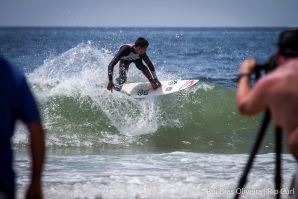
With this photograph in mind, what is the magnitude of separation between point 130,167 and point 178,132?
418cm

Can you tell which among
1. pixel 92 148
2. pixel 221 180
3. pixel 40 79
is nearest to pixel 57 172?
pixel 221 180

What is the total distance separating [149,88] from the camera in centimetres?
1119

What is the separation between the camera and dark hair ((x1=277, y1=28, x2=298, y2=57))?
231 cm


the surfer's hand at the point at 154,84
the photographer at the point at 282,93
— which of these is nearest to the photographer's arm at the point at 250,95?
the photographer at the point at 282,93

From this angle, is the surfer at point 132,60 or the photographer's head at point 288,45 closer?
the photographer's head at point 288,45

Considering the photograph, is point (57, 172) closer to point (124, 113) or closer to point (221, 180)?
point (221, 180)

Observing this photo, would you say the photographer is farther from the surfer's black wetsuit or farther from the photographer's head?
the surfer's black wetsuit

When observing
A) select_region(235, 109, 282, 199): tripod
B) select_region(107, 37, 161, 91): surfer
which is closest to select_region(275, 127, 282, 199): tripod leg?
select_region(235, 109, 282, 199): tripod

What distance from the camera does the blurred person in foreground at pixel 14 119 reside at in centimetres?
207

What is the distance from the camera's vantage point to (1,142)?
211 cm

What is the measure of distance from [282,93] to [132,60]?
837cm

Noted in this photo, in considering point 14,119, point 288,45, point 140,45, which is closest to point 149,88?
point 140,45

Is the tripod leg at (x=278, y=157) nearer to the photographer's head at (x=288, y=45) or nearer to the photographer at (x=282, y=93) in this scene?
the photographer at (x=282, y=93)

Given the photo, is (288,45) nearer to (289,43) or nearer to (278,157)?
(289,43)
